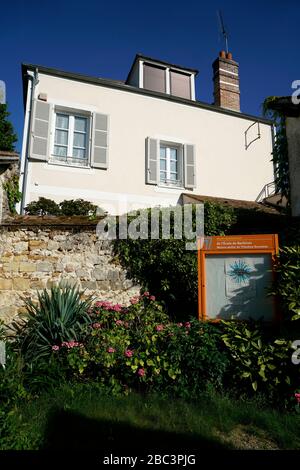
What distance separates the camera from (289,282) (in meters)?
3.51

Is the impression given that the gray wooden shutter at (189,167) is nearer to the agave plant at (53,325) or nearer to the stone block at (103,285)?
the stone block at (103,285)

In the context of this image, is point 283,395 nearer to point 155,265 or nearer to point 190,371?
point 190,371

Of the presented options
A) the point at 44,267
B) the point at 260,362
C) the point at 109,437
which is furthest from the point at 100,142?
the point at 109,437

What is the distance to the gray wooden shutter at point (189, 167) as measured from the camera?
32.4 feet

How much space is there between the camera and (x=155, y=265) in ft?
17.0

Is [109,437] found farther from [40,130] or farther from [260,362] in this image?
[40,130]

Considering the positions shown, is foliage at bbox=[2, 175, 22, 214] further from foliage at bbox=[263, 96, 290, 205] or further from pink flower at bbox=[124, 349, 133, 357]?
foliage at bbox=[263, 96, 290, 205]

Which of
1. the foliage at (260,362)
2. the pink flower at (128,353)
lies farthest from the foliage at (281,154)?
the pink flower at (128,353)

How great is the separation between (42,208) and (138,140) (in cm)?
386

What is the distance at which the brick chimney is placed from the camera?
11.4 m

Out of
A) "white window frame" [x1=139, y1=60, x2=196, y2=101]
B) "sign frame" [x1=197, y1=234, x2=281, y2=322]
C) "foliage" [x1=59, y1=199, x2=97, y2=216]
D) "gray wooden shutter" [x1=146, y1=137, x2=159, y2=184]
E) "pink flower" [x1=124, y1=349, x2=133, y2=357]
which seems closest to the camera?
"pink flower" [x1=124, y1=349, x2=133, y2=357]

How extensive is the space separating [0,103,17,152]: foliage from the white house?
1.59ft

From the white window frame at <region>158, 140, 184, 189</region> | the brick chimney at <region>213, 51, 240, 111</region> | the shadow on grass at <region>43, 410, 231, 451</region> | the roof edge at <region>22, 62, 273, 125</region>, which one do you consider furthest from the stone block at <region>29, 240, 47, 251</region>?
the brick chimney at <region>213, 51, 240, 111</region>

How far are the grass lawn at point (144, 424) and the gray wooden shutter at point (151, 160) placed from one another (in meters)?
7.11
